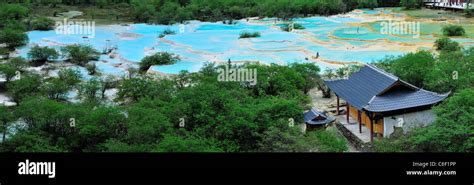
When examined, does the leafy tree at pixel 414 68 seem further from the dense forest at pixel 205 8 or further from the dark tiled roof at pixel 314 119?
the dense forest at pixel 205 8

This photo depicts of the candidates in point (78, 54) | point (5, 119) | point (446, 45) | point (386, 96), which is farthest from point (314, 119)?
point (78, 54)

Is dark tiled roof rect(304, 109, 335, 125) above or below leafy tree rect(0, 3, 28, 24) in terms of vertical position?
below

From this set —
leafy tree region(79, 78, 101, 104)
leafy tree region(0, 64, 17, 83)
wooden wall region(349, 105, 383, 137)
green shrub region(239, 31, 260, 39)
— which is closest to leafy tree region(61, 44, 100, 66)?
leafy tree region(0, 64, 17, 83)

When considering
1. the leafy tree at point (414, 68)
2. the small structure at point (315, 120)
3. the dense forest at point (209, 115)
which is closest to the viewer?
the dense forest at point (209, 115)

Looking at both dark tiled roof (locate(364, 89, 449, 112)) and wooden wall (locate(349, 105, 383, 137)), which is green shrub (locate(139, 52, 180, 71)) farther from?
dark tiled roof (locate(364, 89, 449, 112))

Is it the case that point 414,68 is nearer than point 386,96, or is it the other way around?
point 386,96

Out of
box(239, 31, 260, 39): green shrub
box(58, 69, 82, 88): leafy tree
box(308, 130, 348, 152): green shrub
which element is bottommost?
box(308, 130, 348, 152): green shrub

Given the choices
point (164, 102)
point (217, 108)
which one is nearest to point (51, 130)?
point (164, 102)

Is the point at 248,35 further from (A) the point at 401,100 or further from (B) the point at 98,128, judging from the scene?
(B) the point at 98,128

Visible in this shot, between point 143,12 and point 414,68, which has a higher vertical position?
point 143,12

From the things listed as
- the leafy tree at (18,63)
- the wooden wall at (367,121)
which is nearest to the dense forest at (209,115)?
the wooden wall at (367,121)
